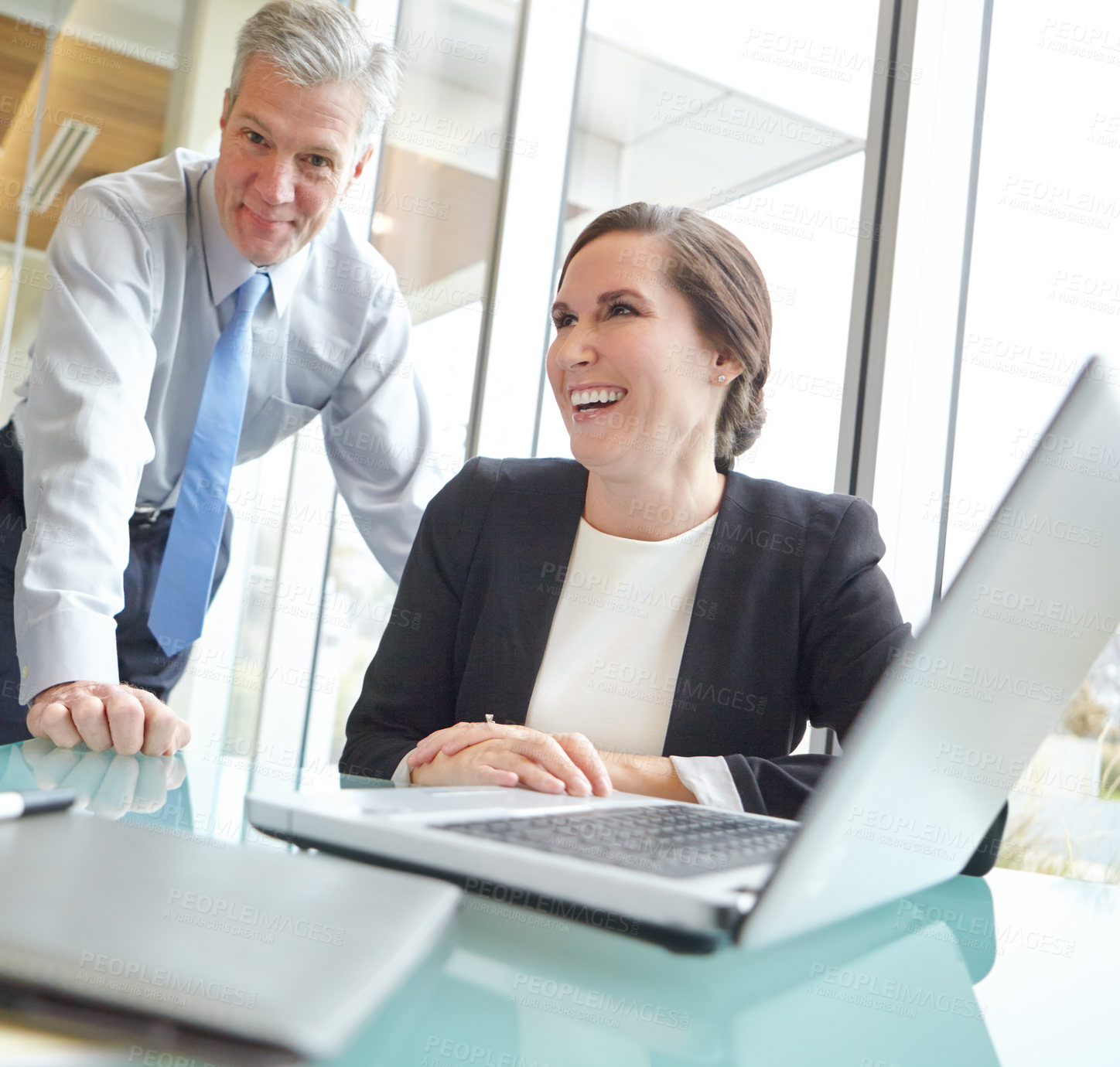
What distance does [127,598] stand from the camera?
200cm

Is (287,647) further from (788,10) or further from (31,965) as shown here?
(31,965)

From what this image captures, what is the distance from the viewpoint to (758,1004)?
50 centimetres

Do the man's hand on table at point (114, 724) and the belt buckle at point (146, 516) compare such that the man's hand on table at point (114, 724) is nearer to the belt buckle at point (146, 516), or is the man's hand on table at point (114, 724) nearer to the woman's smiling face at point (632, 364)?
the woman's smiling face at point (632, 364)

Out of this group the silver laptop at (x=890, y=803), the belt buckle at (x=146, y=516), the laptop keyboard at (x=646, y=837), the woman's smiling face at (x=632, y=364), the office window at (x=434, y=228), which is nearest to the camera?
the silver laptop at (x=890, y=803)

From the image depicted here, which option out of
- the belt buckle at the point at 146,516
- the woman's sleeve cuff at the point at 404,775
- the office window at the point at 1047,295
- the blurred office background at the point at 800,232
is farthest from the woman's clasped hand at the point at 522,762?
the belt buckle at the point at 146,516

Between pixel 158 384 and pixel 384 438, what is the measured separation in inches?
18.5

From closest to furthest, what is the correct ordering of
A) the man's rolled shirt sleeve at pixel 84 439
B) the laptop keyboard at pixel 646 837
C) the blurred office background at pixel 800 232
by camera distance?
the laptop keyboard at pixel 646 837 → the man's rolled shirt sleeve at pixel 84 439 → the blurred office background at pixel 800 232

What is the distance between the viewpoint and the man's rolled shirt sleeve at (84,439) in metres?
1.25

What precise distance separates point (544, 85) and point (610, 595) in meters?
2.35

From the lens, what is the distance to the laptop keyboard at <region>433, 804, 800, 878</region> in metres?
0.58

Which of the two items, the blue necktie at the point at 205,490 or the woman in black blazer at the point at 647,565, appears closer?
the woman in black blazer at the point at 647,565

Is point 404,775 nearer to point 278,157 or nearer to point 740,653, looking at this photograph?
point 740,653

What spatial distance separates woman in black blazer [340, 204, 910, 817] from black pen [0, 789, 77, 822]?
480 mm

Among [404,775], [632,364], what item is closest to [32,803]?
[404,775]
